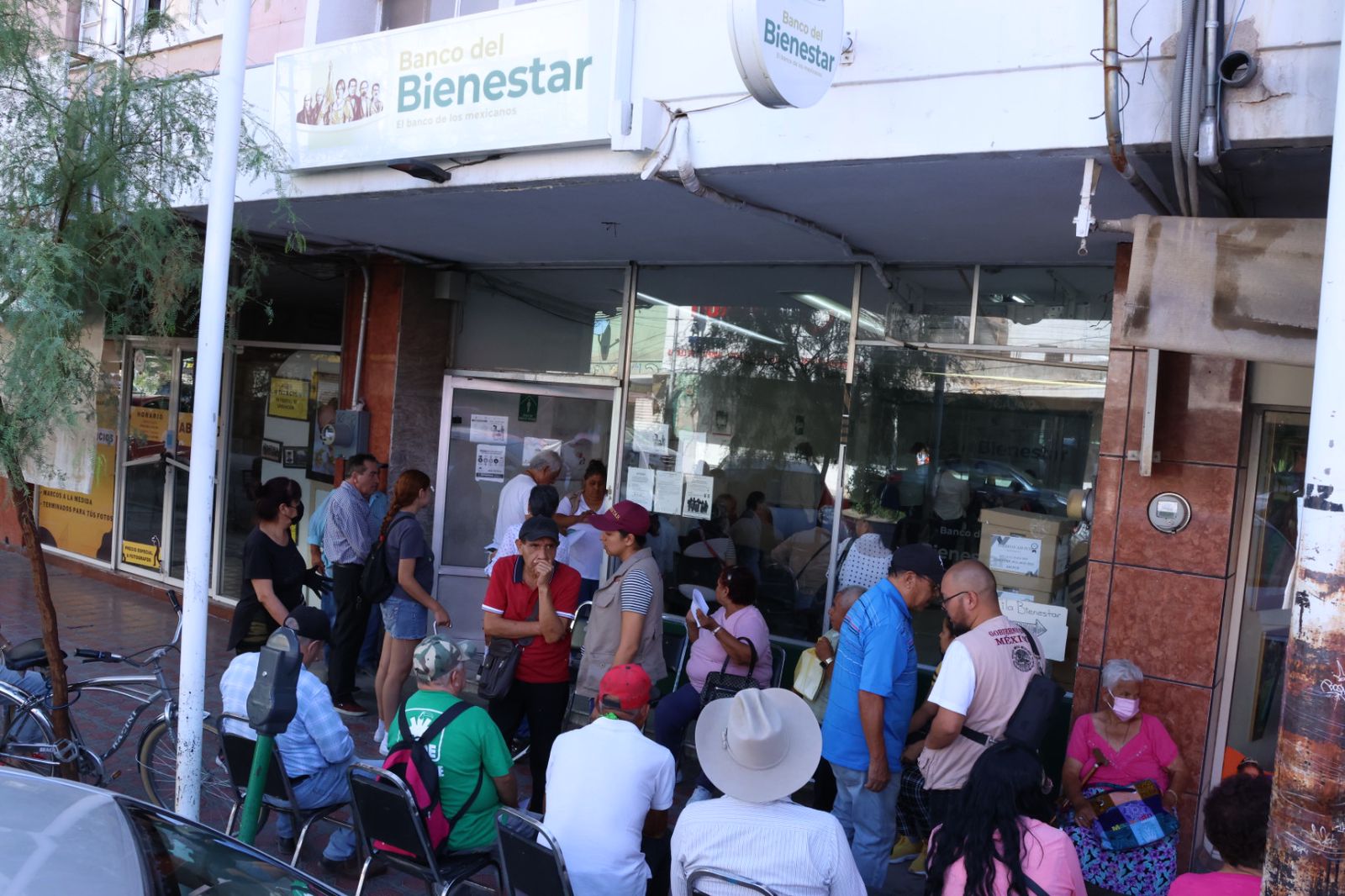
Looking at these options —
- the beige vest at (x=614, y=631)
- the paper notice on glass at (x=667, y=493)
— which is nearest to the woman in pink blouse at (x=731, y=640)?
the beige vest at (x=614, y=631)

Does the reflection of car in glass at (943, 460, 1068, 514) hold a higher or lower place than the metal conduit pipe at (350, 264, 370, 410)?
lower

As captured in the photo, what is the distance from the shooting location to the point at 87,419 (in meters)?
5.05

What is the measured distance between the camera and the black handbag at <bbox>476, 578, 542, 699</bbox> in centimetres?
521

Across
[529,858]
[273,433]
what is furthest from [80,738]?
[273,433]

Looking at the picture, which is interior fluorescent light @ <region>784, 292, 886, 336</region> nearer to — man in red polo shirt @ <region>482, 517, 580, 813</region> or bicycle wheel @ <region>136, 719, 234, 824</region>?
man in red polo shirt @ <region>482, 517, 580, 813</region>

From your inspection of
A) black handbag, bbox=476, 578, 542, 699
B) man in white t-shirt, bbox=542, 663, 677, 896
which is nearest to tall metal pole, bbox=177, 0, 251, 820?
man in white t-shirt, bbox=542, 663, 677, 896

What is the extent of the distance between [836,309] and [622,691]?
12.8 ft

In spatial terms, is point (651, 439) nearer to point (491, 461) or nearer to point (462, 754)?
point (491, 461)

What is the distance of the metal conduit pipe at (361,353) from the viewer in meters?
8.66

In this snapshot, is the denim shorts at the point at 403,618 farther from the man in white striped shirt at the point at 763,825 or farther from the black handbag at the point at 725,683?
the man in white striped shirt at the point at 763,825

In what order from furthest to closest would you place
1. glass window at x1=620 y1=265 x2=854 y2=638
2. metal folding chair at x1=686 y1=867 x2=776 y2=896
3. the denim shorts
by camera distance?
1. glass window at x1=620 y1=265 x2=854 y2=638
2. the denim shorts
3. metal folding chair at x1=686 y1=867 x2=776 y2=896

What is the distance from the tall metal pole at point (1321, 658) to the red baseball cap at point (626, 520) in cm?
331

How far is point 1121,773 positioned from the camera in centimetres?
493

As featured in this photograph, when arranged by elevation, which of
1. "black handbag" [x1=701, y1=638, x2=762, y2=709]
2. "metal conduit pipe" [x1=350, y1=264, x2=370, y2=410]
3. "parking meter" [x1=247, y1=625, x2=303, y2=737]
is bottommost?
"black handbag" [x1=701, y1=638, x2=762, y2=709]
